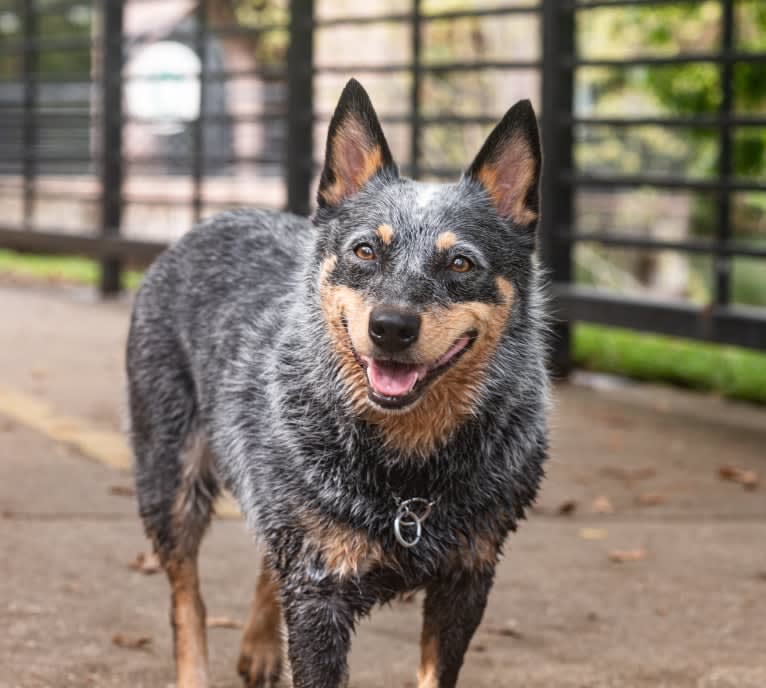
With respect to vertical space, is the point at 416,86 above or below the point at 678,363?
above

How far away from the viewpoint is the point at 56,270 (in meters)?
15.6

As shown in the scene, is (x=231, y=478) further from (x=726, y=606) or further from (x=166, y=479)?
(x=726, y=606)

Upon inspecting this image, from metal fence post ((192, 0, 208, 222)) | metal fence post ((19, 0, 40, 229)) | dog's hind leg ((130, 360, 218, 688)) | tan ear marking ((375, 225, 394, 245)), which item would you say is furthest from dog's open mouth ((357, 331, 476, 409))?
metal fence post ((19, 0, 40, 229))

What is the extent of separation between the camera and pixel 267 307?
4.23 metres

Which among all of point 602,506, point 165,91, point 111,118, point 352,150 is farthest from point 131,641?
point 165,91

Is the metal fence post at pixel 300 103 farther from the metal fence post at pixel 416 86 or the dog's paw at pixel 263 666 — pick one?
the dog's paw at pixel 263 666

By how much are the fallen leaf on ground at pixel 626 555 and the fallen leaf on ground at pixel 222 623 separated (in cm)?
158

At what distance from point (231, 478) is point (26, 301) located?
9.16m

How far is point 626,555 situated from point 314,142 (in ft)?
20.7

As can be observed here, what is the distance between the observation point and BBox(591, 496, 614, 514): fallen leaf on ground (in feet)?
20.9

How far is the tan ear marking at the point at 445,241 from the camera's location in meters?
3.52

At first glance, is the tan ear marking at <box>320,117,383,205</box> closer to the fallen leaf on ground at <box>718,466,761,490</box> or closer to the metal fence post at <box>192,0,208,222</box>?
the fallen leaf on ground at <box>718,466,761,490</box>

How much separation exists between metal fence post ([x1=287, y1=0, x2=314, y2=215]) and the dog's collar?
751 cm

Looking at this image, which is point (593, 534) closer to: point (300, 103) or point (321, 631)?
point (321, 631)
